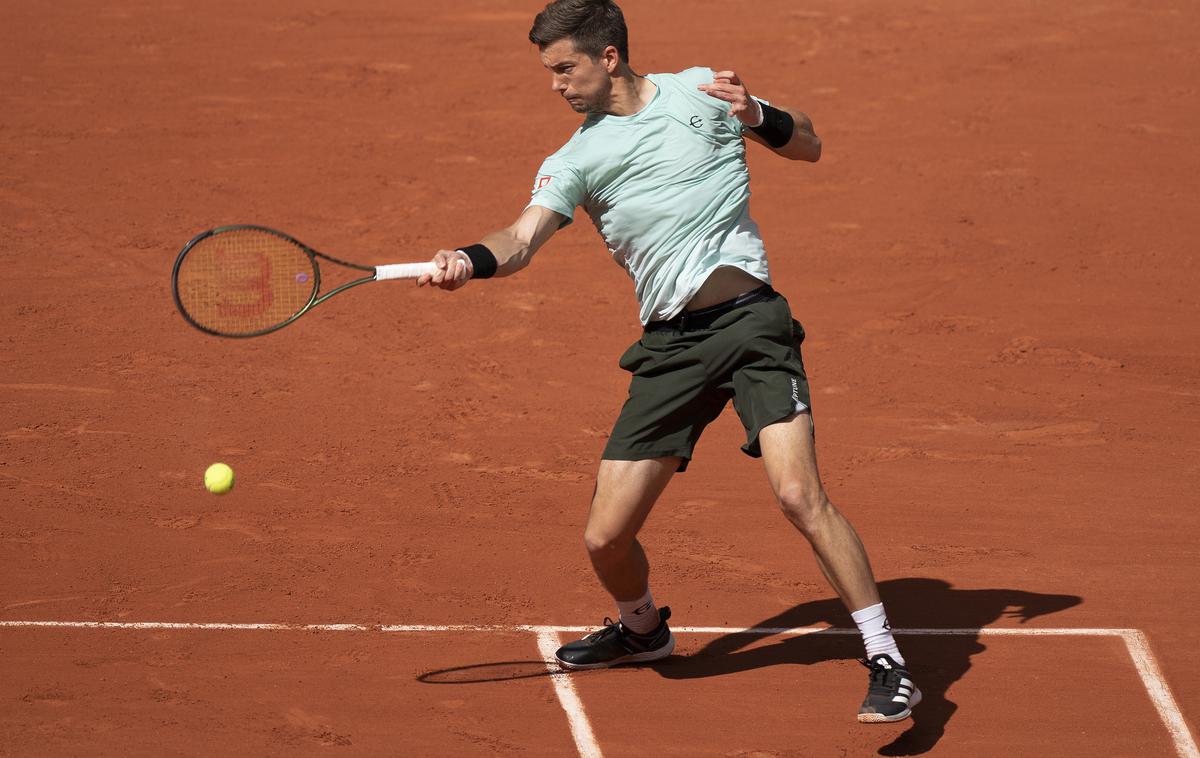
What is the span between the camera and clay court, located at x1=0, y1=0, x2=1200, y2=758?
6.21m

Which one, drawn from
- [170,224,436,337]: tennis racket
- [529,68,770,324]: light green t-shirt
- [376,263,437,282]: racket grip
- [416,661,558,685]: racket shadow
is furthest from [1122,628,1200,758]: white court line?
[170,224,436,337]: tennis racket

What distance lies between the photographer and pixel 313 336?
10367 millimetres

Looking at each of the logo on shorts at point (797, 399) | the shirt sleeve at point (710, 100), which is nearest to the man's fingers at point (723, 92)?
the shirt sleeve at point (710, 100)

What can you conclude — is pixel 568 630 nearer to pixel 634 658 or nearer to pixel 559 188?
pixel 634 658

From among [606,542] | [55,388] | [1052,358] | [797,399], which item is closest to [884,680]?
[797,399]

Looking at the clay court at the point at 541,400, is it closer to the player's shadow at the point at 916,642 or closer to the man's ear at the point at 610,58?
the player's shadow at the point at 916,642

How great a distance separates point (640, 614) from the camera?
20.8ft

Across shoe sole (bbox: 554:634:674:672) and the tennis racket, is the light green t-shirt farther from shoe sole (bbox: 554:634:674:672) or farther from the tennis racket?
shoe sole (bbox: 554:634:674:672)

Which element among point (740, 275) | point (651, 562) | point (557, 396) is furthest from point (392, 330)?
point (740, 275)

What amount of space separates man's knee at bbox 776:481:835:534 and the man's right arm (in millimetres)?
1262

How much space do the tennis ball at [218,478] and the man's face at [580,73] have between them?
3.04 metres

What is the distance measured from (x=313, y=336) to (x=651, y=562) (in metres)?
3.84

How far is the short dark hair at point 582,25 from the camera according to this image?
562 cm

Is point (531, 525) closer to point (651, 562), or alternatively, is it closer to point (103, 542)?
point (651, 562)
